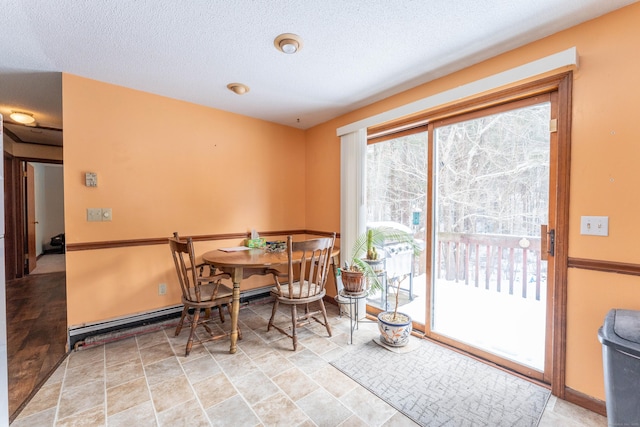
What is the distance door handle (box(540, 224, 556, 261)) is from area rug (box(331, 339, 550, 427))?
0.89 metres

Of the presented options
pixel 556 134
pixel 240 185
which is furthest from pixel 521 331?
pixel 240 185

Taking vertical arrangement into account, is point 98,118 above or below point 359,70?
below

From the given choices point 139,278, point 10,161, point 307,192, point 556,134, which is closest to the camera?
point 556,134

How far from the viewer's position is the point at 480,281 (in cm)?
229

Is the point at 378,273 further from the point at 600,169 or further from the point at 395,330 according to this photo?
the point at 600,169

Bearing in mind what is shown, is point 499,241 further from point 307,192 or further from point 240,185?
point 240,185

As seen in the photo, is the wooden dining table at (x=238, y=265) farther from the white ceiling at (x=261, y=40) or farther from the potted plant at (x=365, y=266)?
the white ceiling at (x=261, y=40)

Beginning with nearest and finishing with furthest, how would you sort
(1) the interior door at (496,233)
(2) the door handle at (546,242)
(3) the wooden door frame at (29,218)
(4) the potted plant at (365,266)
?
1. (2) the door handle at (546,242)
2. (1) the interior door at (496,233)
3. (4) the potted plant at (365,266)
4. (3) the wooden door frame at (29,218)

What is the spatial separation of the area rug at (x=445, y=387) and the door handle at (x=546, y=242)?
89 centimetres

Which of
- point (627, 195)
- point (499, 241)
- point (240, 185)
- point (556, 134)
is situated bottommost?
point (499, 241)

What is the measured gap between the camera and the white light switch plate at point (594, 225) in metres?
1.53

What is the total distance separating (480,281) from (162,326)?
304 centimetres

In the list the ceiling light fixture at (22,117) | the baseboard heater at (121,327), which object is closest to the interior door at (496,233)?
the baseboard heater at (121,327)

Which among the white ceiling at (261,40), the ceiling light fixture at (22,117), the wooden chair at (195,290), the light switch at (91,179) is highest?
the white ceiling at (261,40)
